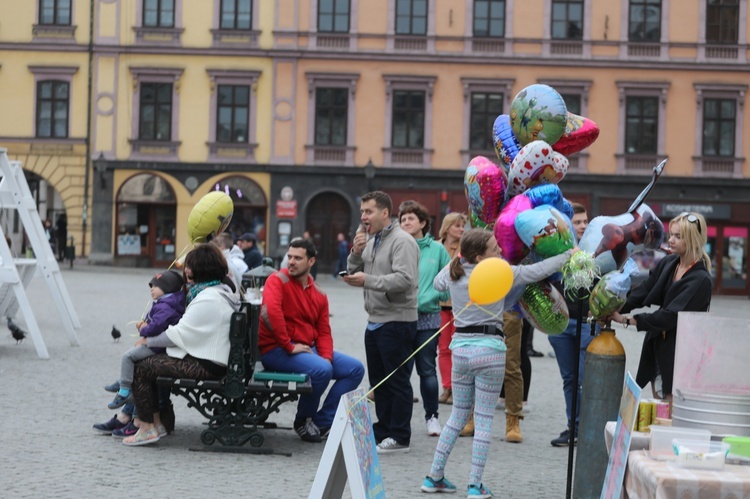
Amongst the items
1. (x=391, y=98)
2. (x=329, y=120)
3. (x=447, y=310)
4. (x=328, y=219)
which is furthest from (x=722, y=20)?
(x=447, y=310)

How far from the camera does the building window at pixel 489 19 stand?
129 ft

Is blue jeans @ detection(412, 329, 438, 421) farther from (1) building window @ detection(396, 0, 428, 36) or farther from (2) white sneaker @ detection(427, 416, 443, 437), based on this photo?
(1) building window @ detection(396, 0, 428, 36)

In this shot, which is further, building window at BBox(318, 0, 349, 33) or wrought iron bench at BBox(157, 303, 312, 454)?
building window at BBox(318, 0, 349, 33)

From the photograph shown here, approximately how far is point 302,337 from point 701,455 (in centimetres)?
489

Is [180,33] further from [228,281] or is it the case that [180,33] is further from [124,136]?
[228,281]

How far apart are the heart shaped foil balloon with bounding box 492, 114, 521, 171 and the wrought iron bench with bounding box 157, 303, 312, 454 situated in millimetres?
2311

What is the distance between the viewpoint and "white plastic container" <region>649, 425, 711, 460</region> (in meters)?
4.66

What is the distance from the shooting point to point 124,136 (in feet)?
130

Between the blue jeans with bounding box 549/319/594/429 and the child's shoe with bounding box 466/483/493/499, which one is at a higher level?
the blue jeans with bounding box 549/319/594/429

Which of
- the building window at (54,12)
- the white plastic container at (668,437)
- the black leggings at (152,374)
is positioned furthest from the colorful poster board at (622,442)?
the building window at (54,12)

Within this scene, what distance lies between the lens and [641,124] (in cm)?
3928

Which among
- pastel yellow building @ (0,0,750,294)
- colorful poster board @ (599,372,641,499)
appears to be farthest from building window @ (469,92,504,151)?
colorful poster board @ (599,372,641,499)

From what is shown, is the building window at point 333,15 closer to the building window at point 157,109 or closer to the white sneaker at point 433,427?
the building window at point 157,109

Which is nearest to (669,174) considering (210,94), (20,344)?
(210,94)
